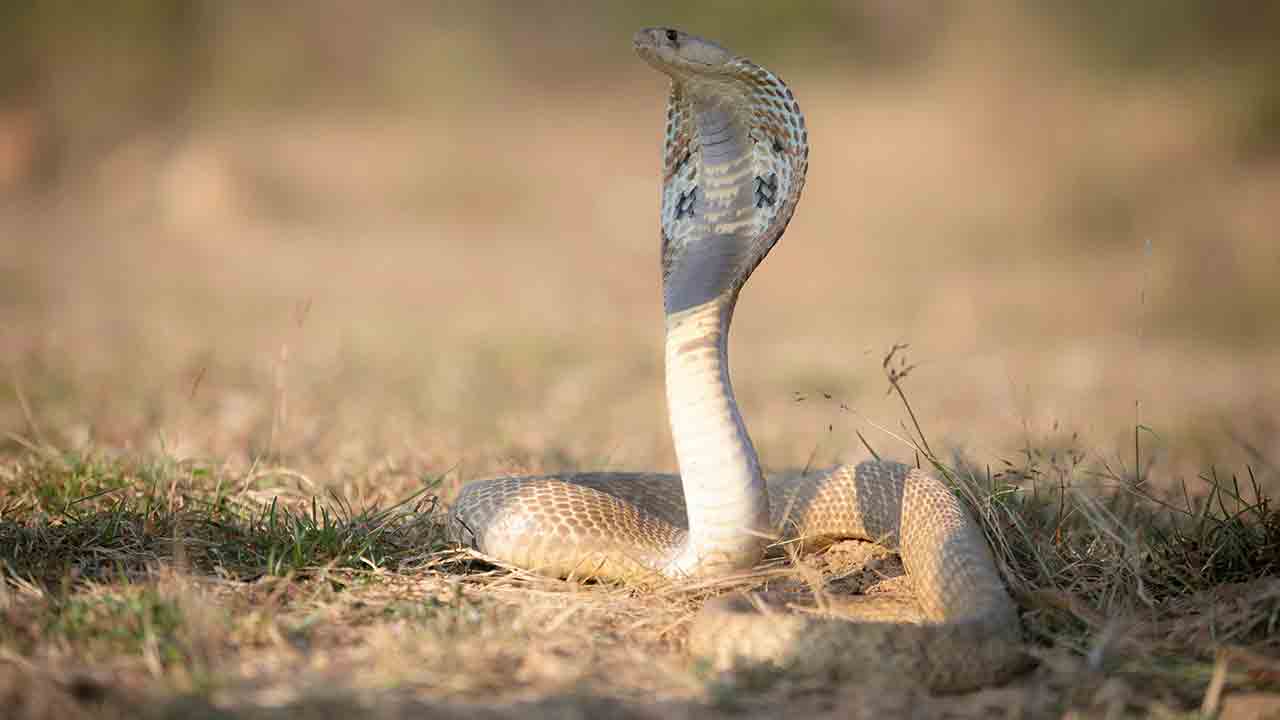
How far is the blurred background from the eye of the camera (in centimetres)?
740

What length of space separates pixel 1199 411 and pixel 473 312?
673 cm

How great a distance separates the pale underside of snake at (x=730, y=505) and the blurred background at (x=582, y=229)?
5.22ft

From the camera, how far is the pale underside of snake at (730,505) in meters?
2.80

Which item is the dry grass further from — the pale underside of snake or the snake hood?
the snake hood

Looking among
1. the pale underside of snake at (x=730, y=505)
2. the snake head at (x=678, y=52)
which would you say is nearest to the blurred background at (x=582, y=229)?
the pale underside of snake at (x=730, y=505)

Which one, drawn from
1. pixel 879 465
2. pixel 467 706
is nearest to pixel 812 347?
pixel 879 465

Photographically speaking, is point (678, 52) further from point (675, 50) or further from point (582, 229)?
point (582, 229)

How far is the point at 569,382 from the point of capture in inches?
340

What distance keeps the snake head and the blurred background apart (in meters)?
2.52

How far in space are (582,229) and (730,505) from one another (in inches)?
498

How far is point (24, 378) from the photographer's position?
23.8 feet

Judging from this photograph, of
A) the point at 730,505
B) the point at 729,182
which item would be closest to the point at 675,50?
the point at 729,182

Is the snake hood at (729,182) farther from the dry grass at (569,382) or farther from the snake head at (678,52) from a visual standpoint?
the dry grass at (569,382)

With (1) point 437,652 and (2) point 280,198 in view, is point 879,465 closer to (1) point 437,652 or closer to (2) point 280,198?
(1) point 437,652
